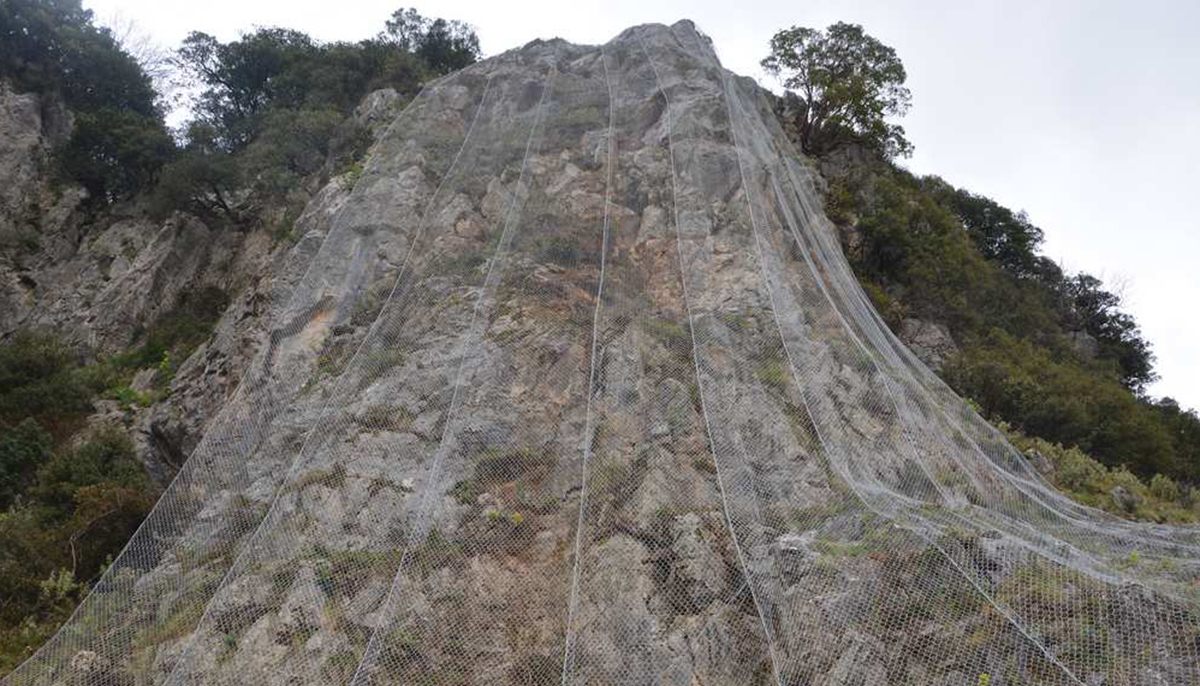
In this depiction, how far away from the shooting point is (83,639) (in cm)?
596

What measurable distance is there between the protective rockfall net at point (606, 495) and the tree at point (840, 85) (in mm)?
7160

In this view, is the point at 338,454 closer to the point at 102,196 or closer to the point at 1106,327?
the point at 102,196

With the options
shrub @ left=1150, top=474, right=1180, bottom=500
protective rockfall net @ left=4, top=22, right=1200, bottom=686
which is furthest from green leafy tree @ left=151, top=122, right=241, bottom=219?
shrub @ left=1150, top=474, right=1180, bottom=500

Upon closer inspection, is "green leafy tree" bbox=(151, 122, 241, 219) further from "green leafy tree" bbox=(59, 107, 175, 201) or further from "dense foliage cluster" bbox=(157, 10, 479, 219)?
"green leafy tree" bbox=(59, 107, 175, 201)

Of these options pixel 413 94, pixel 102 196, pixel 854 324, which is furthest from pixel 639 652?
pixel 102 196

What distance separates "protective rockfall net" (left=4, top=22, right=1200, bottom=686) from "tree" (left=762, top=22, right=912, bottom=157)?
716 cm

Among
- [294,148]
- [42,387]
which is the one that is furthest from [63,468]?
[294,148]

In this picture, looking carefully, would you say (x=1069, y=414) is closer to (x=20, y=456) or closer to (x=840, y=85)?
(x=840, y=85)

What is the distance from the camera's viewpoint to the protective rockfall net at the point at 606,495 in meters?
4.98

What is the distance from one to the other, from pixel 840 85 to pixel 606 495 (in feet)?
39.9

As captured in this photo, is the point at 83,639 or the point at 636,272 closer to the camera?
the point at 83,639

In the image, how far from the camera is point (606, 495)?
6.00 m

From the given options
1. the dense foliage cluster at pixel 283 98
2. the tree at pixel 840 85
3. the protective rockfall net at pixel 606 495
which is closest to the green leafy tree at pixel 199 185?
the dense foliage cluster at pixel 283 98

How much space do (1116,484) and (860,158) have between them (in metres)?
8.56
